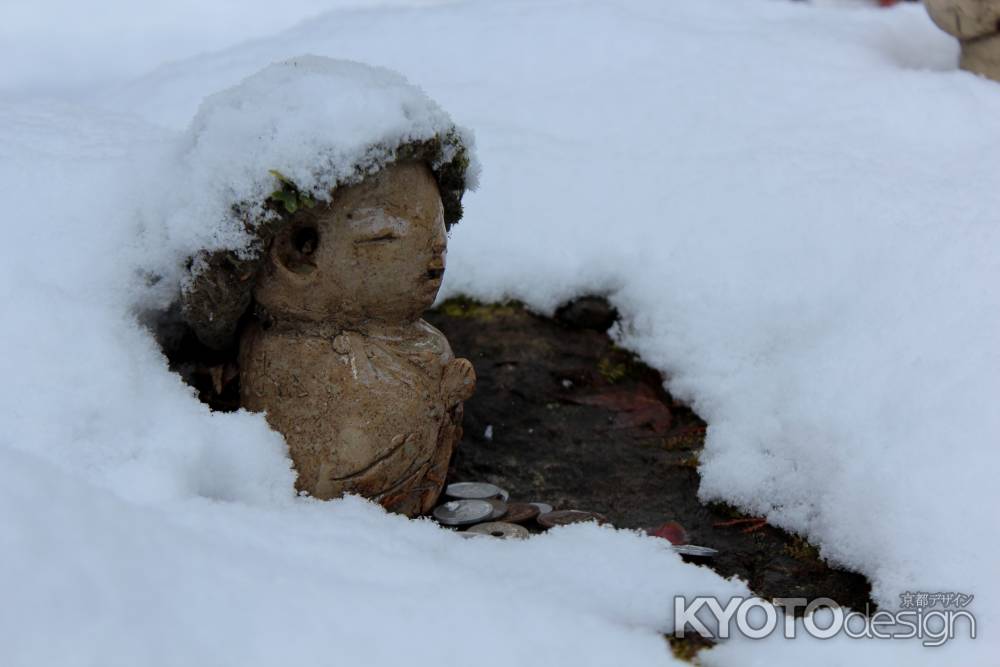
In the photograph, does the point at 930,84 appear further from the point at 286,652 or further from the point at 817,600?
the point at 286,652

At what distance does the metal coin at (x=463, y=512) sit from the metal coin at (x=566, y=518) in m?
0.18

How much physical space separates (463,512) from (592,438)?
77cm

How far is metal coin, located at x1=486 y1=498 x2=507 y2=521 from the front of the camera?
3.37 meters

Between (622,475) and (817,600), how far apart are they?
0.95 meters

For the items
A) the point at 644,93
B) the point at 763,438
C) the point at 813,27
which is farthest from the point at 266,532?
the point at 813,27

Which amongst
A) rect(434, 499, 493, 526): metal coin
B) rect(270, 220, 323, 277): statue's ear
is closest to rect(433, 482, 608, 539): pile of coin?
rect(434, 499, 493, 526): metal coin

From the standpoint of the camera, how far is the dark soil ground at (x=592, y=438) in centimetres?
328

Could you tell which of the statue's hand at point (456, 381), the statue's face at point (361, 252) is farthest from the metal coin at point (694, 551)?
the statue's face at point (361, 252)

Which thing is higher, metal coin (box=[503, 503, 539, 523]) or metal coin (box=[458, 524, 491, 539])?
metal coin (box=[458, 524, 491, 539])

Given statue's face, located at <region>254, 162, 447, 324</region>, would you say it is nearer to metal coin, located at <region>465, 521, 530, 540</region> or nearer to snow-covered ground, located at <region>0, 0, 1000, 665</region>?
snow-covered ground, located at <region>0, 0, 1000, 665</region>

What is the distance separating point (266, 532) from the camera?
2604 millimetres

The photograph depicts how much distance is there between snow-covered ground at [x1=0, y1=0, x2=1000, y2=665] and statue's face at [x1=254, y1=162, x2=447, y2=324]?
377mm

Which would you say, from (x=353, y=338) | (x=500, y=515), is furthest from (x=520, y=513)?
(x=353, y=338)

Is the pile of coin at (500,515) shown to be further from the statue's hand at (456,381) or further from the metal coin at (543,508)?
the statue's hand at (456,381)
